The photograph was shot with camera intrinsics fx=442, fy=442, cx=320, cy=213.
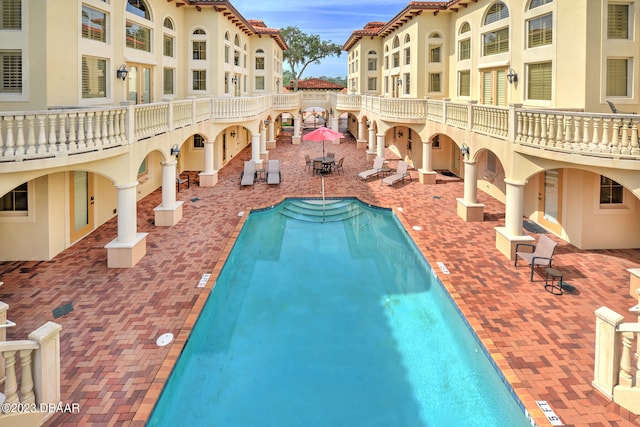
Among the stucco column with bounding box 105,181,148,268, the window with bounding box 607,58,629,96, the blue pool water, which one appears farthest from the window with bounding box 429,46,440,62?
the stucco column with bounding box 105,181,148,268

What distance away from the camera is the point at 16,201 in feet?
42.7

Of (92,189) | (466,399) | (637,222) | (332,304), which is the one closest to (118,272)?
(92,189)

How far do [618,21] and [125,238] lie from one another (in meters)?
16.3

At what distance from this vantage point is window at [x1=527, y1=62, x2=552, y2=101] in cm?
1562

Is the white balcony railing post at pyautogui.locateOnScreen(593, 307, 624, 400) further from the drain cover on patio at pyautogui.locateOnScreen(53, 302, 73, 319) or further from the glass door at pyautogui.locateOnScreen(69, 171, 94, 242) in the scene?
the glass door at pyautogui.locateOnScreen(69, 171, 94, 242)

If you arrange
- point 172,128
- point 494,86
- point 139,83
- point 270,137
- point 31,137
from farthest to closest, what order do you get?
point 270,137 → point 494,86 → point 139,83 → point 172,128 → point 31,137

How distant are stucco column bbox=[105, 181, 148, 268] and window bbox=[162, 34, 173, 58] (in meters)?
12.5

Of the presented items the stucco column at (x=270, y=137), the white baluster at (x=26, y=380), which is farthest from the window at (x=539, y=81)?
the stucco column at (x=270, y=137)

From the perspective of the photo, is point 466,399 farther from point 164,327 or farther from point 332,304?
point 164,327

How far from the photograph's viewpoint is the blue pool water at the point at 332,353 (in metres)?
7.36

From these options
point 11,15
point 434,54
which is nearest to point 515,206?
point 11,15

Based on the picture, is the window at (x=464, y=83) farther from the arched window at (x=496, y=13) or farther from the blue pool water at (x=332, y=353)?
the blue pool water at (x=332, y=353)

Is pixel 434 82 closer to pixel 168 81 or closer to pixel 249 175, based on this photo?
pixel 249 175

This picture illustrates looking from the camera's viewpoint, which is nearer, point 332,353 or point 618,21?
point 332,353
